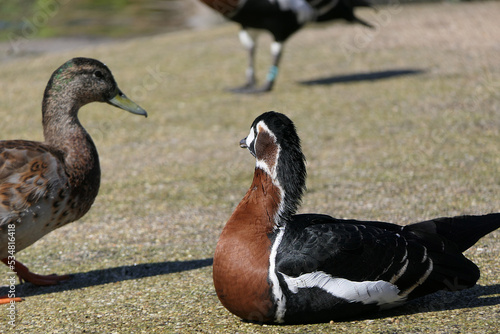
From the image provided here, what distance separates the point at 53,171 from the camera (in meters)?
4.26

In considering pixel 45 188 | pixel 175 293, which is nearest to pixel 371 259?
pixel 175 293

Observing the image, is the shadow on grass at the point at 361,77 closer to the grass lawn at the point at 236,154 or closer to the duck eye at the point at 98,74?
the grass lawn at the point at 236,154

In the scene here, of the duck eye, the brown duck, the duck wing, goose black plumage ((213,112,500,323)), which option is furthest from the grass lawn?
the duck eye

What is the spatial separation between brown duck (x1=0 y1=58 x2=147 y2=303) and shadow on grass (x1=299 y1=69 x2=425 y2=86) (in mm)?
5949

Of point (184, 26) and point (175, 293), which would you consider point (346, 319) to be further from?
point (184, 26)

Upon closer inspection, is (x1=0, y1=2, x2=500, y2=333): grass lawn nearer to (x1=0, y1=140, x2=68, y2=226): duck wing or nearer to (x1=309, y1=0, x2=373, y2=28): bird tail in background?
(x1=0, y1=140, x2=68, y2=226): duck wing

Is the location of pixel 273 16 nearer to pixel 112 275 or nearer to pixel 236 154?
pixel 236 154

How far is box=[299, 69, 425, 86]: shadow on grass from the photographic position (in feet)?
34.3

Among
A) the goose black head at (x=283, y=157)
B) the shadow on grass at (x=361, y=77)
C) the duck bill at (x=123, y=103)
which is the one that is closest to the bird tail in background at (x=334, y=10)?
the shadow on grass at (x=361, y=77)

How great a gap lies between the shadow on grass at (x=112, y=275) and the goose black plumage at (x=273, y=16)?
531cm

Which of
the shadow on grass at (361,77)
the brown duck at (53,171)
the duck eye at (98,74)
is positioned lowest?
the shadow on grass at (361,77)

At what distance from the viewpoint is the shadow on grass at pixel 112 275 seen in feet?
14.9

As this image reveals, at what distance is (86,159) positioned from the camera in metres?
4.50

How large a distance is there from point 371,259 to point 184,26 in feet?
44.3
